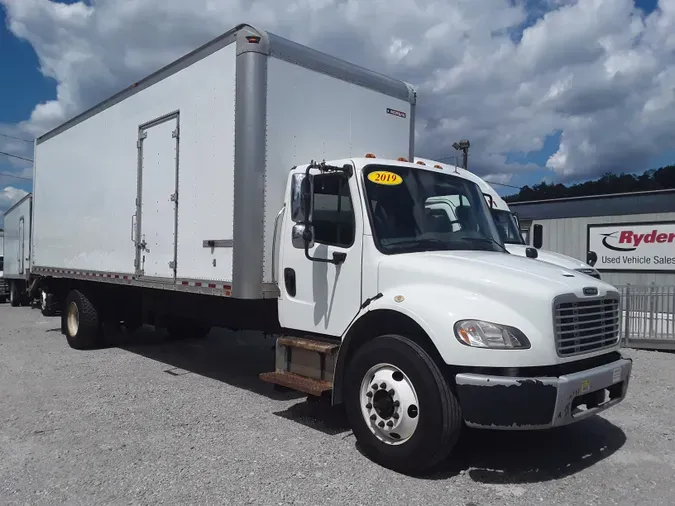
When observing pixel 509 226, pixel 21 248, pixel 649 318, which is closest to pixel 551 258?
pixel 509 226

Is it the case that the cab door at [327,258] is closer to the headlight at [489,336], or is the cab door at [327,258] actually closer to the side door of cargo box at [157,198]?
the headlight at [489,336]

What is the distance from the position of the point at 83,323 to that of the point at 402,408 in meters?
7.24

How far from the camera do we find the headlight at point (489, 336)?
160 inches

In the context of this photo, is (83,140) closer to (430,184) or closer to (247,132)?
(247,132)

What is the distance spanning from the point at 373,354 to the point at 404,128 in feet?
11.9

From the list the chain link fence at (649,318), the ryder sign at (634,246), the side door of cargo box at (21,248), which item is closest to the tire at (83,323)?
the chain link fence at (649,318)

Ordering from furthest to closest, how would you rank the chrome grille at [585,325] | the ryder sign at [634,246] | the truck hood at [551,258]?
1. the ryder sign at [634,246]
2. the truck hood at [551,258]
3. the chrome grille at [585,325]

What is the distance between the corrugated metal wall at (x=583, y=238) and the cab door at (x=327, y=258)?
14.1 m

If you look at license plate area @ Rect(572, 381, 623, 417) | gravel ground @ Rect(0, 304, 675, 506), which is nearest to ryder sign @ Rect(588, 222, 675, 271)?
gravel ground @ Rect(0, 304, 675, 506)

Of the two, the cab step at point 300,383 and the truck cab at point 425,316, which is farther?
the cab step at point 300,383

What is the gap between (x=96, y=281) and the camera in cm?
932

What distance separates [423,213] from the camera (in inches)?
206

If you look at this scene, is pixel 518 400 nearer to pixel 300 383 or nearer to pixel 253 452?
pixel 300 383

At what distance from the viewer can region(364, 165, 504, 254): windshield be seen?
16.6 feet
